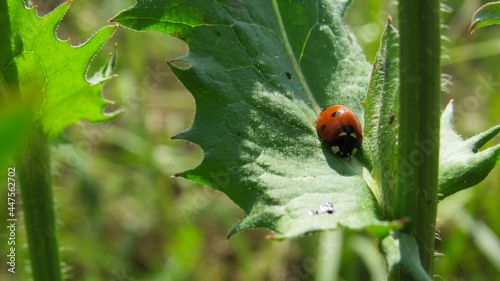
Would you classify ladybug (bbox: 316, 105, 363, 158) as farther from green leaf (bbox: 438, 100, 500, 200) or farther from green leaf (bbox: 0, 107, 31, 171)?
green leaf (bbox: 0, 107, 31, 171)

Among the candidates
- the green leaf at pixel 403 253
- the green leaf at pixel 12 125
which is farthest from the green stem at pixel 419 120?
the green leaf at pixel 12 125

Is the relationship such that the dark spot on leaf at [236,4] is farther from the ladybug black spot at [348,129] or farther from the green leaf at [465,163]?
the green leaf at [465,163]

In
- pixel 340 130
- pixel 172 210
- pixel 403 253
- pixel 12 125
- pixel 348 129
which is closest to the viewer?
pixel 12 125

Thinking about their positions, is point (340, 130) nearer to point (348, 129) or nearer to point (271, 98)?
point (348, 129)

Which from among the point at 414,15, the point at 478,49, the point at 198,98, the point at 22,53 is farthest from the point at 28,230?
the point at 478,49

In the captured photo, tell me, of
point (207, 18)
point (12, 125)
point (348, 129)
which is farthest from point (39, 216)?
point (12, 125)

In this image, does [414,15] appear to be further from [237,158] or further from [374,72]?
[237,158]

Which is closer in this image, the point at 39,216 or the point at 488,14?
the point at 488,14
